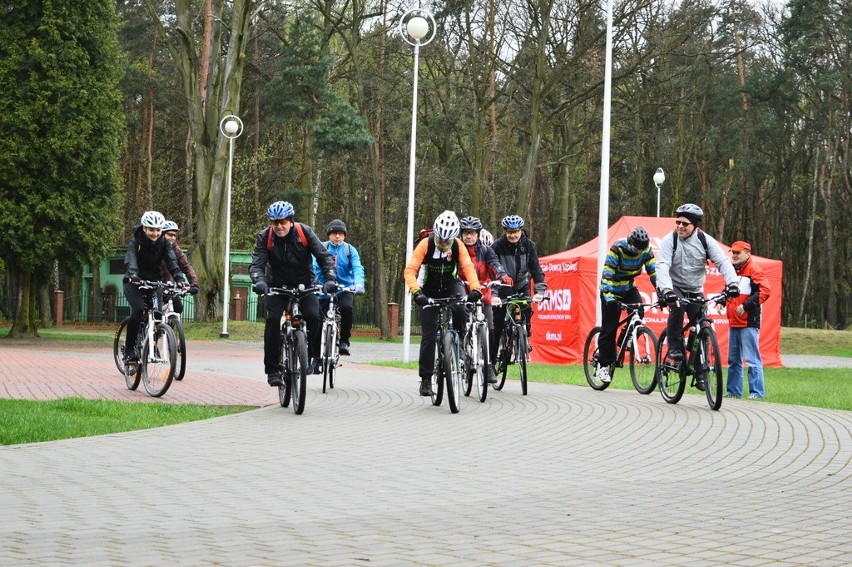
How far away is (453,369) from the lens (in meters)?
12.1

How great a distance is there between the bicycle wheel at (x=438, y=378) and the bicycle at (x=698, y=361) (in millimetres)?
2437

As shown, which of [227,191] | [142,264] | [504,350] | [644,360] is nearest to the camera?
[644,360]

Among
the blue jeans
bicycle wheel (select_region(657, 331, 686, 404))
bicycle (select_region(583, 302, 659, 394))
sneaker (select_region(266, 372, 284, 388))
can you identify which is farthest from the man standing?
sneaker (select_region(266, 372, 284, 388))

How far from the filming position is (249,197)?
5391 cm

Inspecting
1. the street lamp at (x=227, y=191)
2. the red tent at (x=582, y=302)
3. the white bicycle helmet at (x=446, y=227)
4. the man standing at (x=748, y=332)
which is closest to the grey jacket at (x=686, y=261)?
the man standing at (x=748, y=332)

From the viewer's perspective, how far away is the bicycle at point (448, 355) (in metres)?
11.9

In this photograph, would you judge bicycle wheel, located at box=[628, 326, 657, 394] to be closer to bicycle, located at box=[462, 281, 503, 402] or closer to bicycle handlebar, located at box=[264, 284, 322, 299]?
bicycle, located at box=[462, 281, 503, 402]

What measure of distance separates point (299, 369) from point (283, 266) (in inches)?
45.2

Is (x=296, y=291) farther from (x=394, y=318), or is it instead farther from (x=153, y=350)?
(x=394, y=318)

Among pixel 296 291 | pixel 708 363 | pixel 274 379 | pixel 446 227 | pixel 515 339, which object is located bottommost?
pixel 274 379

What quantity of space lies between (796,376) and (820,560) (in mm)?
18615

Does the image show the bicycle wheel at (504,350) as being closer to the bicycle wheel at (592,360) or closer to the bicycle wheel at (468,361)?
the bicycle wheel at (468,361)

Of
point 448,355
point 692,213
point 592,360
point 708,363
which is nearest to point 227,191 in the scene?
point 592,360

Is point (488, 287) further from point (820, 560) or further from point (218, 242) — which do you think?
point (218, 242)
